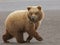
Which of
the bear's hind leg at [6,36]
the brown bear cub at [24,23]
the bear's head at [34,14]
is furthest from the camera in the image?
the bear's hind leg at [6,36]

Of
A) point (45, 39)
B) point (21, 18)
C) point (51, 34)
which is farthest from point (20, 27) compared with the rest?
point (51, 34)

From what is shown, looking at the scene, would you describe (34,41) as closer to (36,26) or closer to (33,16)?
(36,26)

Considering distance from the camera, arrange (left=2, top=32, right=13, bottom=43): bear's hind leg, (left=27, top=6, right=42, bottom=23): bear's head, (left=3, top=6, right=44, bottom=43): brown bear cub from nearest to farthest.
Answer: (left=27, top=6, right=42, bottom=23): bear's head < (left=3, top=6, right=44, bottom=43): brown bear cub < (left=2, top=32, right=13, bottom=43): bear's hind leg

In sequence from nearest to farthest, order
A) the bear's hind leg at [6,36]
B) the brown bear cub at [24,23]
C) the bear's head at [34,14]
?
the bear's head at [34,14] < the brown bear cub at [24,23] < the bear's hind leg at [6,36]

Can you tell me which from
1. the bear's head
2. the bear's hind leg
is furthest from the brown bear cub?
the bear's hind leg

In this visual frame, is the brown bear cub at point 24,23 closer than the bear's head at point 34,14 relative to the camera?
No

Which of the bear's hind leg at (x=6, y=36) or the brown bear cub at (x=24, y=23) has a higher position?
the brown bear cub at (x=24, y=23)

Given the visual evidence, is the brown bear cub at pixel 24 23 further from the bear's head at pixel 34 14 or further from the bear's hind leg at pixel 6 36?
the bear's hind leg at pixel 6 36

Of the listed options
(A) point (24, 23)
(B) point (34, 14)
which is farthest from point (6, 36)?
(B) point (34, 14)

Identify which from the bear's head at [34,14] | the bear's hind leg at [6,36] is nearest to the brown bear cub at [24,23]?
the bear's head at [34,14]

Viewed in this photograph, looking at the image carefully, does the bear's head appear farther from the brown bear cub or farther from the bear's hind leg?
the bear's hind leg

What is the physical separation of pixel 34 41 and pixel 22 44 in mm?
644

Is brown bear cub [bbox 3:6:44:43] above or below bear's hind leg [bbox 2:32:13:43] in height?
above

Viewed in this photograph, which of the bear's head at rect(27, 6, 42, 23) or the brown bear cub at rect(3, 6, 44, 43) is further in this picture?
the brown bear cub at rect(3, 6, 44, 43)
